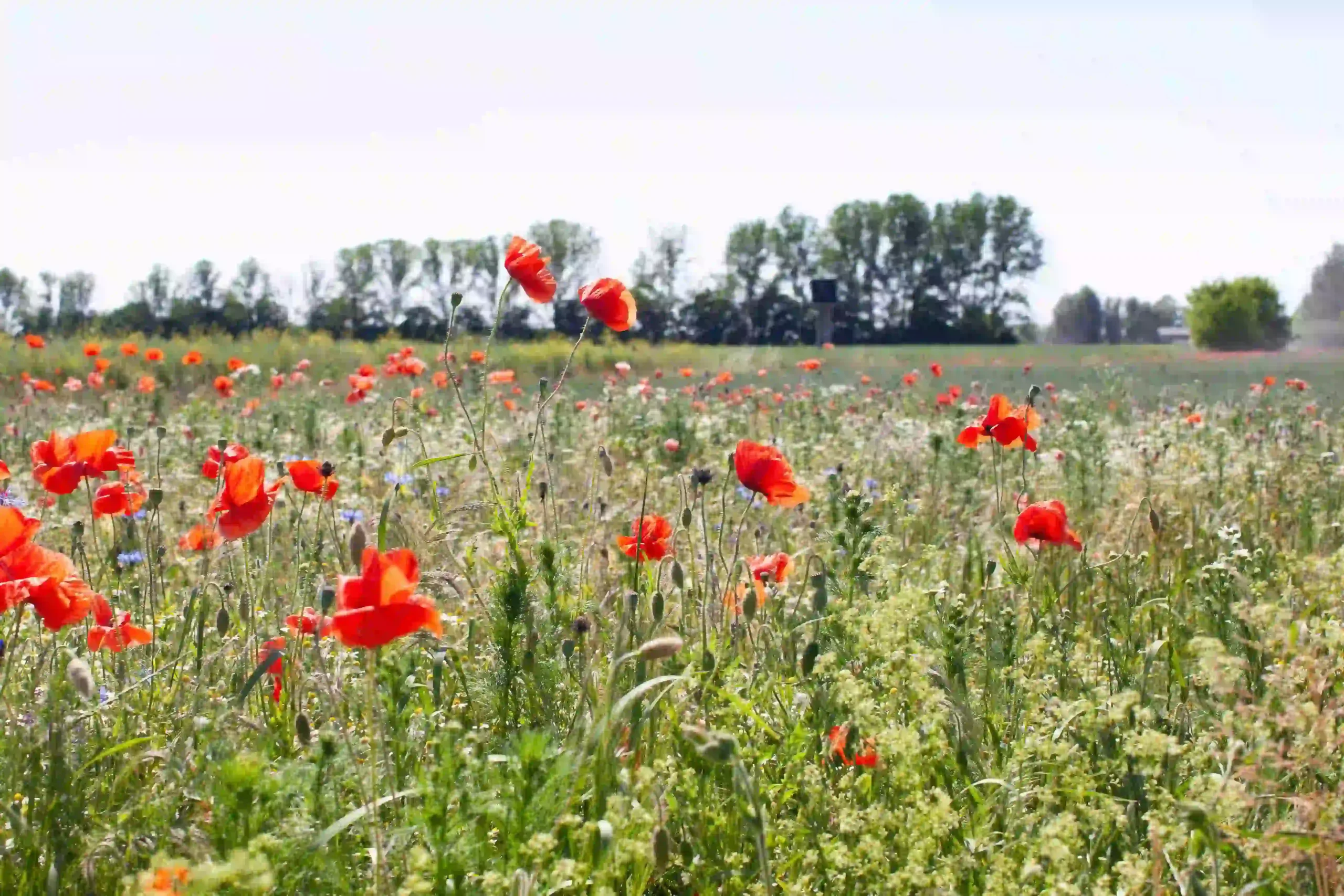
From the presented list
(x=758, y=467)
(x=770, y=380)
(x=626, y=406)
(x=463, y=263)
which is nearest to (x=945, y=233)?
(x=463, y=263)

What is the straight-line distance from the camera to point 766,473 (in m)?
2.38

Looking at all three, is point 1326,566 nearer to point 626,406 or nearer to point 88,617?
point 88,617

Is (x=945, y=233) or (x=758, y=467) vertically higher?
(x=945, y=233)

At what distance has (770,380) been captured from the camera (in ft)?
43.4

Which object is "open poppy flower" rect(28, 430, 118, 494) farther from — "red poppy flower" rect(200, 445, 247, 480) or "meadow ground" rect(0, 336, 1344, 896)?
"red poppy flower" rect(200, 445, 247, 480)

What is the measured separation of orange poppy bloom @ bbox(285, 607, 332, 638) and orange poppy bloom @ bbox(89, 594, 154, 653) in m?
0.27

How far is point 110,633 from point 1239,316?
238 ft

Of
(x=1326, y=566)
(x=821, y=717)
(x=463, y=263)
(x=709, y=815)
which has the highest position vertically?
(x=463, y=263)

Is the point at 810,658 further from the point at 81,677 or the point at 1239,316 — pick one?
the point at 1239,316

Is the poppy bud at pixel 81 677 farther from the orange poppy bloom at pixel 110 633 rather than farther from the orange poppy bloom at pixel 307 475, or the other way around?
→ the orange poppy bloom at pixel 307 475

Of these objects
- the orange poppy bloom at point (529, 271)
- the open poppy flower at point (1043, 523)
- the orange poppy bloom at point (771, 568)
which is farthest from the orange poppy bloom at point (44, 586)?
the open poppy flower at point (1043, 523)

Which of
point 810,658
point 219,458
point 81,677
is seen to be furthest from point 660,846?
point 219,458

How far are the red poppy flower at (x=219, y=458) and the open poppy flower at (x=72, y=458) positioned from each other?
214 millimetres

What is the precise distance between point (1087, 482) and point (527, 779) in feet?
13.8
